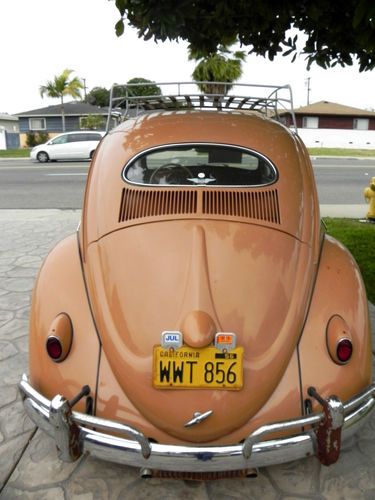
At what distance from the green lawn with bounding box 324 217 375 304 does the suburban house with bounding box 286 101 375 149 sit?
105 ft

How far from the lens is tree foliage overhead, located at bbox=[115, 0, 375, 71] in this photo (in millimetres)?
3316

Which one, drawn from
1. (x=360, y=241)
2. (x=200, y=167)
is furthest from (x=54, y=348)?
(x=360, y=241)

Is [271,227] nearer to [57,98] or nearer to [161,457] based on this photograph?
[161,457]

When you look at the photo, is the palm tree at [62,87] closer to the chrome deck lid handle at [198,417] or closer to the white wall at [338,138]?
the white wall at [338,138]

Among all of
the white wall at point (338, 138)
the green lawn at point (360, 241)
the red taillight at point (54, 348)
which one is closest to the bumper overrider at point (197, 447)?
the red taillight at point (54, 348)

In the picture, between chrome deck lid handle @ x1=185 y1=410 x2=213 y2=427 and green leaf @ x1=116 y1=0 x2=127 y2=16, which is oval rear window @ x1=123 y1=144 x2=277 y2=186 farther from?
chrome deck lid handle @ x1=185 y1=410 x2=213 y2=427

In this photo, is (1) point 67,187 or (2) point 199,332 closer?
(2) point 199,332

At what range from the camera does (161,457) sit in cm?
184

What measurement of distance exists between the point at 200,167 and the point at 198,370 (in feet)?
5.10

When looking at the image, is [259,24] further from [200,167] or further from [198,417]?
[198,417]

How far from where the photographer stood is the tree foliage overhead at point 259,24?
3.32 metres

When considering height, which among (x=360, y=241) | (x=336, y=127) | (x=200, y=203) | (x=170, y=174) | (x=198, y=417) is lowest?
(x=360, y=241)

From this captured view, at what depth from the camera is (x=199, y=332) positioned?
195 centimetres

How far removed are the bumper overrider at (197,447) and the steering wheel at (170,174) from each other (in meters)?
1.47
